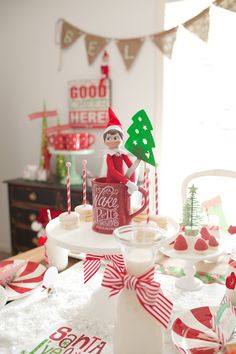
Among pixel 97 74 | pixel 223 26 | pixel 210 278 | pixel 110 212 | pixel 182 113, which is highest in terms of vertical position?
pixel 223 26

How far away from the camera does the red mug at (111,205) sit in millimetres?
1047

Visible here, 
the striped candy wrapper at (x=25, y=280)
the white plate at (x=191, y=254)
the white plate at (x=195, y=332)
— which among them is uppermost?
the white plate at (x=191, y=254)

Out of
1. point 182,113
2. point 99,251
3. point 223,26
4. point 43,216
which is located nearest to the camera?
point 99,251

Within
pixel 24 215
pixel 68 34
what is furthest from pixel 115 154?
pixel 68 34

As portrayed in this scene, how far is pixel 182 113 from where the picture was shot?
2.71 metres

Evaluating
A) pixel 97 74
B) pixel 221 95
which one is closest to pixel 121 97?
pixel 97 74

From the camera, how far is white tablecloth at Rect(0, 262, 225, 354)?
0.96 metres

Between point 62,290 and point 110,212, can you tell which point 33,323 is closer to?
point 62,290

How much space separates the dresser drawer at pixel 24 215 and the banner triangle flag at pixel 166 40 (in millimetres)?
1640

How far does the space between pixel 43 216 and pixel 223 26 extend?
185cm

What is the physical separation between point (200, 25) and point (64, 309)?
212 cm

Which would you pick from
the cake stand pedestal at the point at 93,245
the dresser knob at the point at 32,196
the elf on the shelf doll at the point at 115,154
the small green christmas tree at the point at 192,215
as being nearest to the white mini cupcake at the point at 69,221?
the cake stand pedestal at the point at 93,245

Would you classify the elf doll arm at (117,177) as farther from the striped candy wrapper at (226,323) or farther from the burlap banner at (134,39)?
the burlap banner at (134,39)

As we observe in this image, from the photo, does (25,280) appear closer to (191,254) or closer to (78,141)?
(191,254)
